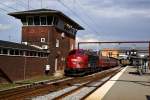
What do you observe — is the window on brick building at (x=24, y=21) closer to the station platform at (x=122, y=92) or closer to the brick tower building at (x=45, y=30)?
the brick tower building at (x=45, y=30)

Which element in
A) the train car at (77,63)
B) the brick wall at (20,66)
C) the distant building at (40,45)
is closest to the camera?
the brick wall at (20,66)

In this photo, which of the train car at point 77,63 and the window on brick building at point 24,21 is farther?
the window on brick building at point 24,21

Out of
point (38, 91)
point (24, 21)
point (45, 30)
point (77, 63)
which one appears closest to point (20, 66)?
point (77, 63)

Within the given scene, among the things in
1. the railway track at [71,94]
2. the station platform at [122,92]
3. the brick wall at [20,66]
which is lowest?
the station platform at [122,92]

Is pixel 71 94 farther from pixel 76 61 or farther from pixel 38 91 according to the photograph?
pixel 76 61

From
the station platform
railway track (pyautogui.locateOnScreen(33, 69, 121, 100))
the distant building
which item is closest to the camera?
railway track (pyautogui.locateOnScreen(33, 69, 121, 100))

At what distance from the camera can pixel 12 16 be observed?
48250mm

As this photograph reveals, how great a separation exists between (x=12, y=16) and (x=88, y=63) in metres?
14.0

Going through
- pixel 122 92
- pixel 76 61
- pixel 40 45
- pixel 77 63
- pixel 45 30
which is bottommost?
pixel 122 92

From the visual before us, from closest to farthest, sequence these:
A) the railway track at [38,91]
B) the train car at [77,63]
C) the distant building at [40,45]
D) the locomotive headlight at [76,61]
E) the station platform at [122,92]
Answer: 1. the railway track at [38,91]
2. the station platform at [122,92]
3. the distant building at [40,45]
4. the train car at [77,63]
5. the locomotive headlight at [76,61]

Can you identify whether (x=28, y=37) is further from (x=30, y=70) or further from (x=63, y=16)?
(x=30, y=70)

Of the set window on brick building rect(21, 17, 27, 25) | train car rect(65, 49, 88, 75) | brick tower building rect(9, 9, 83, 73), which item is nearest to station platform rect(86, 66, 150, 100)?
train car rect(65, 49, 88, 75)

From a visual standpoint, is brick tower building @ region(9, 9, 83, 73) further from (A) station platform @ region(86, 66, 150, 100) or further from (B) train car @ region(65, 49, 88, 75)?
(A) station platform @ region(86, 66, 150, 100)

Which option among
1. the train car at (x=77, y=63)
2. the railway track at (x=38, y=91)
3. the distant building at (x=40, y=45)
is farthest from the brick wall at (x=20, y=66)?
the railway track at (x=38, y=91)
